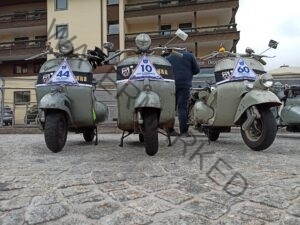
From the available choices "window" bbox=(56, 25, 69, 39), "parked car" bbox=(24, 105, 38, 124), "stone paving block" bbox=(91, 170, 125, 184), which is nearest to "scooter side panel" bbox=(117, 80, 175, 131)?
"stone paving block" bbox=(91, 170, 125, 184)

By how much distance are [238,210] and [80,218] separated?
106 cm

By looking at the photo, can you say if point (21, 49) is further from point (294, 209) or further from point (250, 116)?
point (294, 209)

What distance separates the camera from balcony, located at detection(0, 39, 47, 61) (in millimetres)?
39156

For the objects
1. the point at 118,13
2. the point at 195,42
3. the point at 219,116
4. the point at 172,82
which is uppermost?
the point at 118,13

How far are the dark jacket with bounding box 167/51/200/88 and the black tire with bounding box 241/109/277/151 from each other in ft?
8.07

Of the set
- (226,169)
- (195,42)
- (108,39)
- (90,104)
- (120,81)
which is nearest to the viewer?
(226,169)

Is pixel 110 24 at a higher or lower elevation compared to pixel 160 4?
lower

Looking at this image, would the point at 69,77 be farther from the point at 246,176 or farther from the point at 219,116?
the point at 246,176

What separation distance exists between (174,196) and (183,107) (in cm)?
499

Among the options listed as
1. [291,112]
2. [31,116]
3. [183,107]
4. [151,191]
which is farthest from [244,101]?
[31,116]

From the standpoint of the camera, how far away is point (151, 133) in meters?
4.95

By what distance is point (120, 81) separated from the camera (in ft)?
18.9

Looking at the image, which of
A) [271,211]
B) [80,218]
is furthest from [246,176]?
[80,218]

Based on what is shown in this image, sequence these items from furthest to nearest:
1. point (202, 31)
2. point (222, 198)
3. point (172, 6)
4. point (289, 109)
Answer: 1. point (172, 6)
2. point (202, 31)
3. point (289, 109)
4. point (222, 198)
